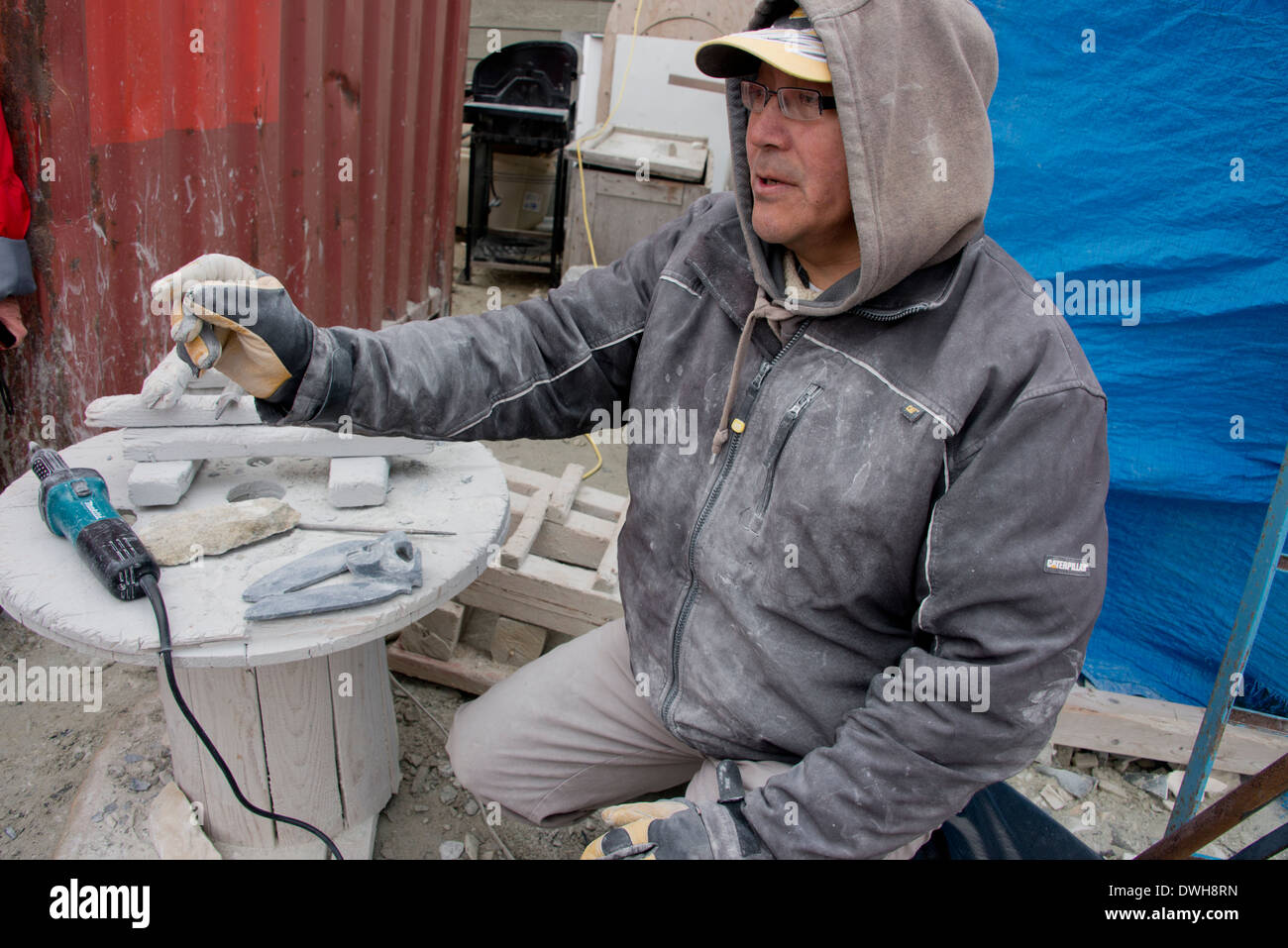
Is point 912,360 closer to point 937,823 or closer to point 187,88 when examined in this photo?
point 937,823

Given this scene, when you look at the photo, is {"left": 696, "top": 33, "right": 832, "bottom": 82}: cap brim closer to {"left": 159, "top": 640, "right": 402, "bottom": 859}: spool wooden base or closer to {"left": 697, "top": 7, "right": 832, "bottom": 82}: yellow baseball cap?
{"left": 697, "top": 7, "right": 832, "bottom": 82}: yellow baseball cap

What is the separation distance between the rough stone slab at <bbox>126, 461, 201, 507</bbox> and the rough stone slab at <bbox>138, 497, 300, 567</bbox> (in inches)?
2.1

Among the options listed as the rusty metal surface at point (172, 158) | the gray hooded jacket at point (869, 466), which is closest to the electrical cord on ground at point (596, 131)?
the rusty metal surface at point (172, 158)

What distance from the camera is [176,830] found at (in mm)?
2061

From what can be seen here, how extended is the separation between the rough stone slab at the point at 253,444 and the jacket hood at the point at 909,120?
1.07m

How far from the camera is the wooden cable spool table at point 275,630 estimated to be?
155cm

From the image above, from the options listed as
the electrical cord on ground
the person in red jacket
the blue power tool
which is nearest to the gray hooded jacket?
the blue power tool

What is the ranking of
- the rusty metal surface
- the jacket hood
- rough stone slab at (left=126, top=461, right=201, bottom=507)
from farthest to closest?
the rusty metal surface → rough stone slab at (left=126, top=461, right=201, bottom=507) → the jacket hood

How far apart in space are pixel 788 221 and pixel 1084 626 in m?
0.80

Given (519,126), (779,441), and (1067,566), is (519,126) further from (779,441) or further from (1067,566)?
(1067,566)

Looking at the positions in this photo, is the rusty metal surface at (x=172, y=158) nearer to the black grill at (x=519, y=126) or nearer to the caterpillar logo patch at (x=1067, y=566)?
the black grill at (x=519, y=126)

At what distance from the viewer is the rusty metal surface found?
235cm

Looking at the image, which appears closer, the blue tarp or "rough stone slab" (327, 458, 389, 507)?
"rough stone slab" (327, 458, 389, 507)

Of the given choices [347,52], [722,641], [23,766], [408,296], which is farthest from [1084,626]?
[408,296]
